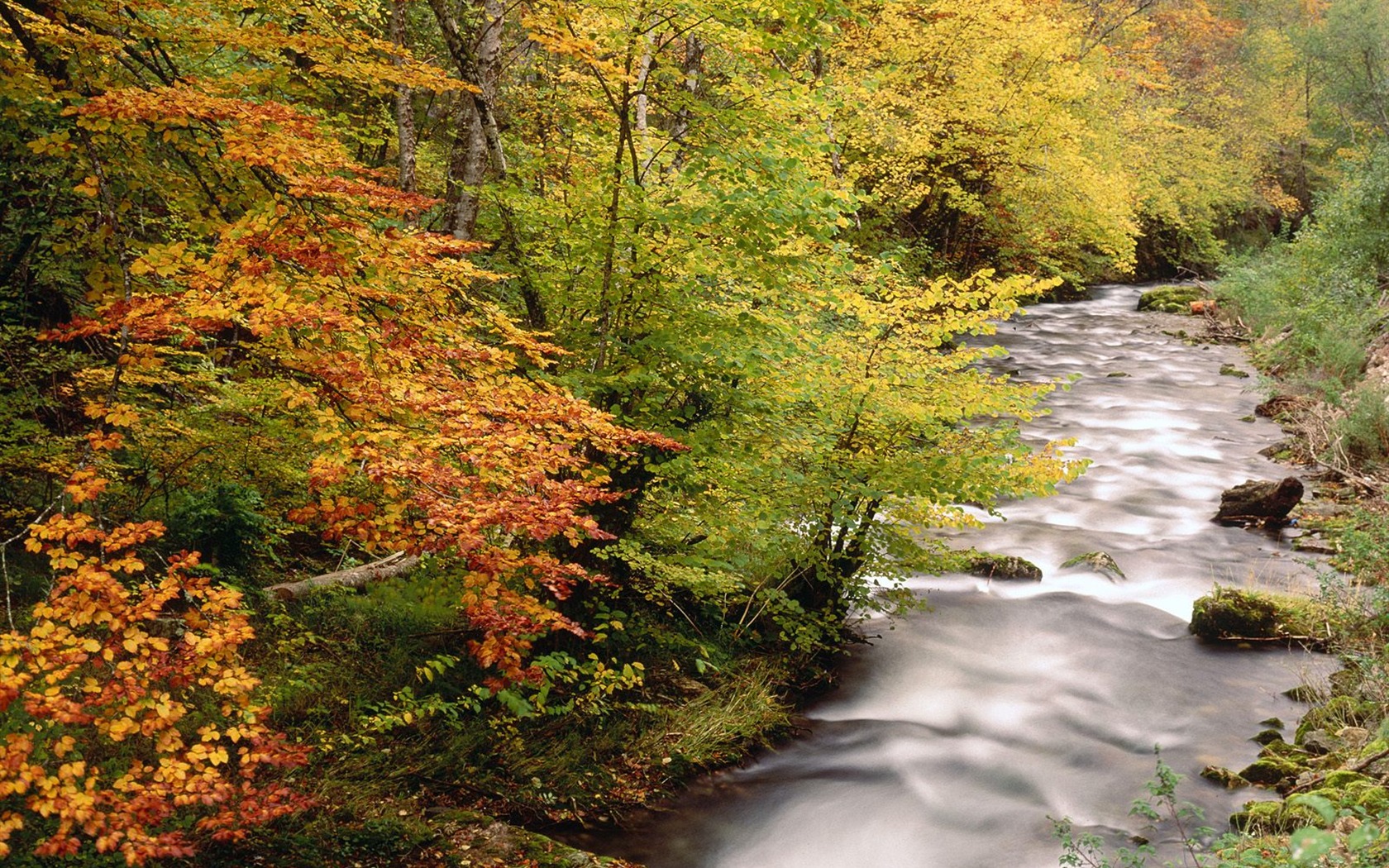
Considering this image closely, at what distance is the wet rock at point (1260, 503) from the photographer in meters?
12.1

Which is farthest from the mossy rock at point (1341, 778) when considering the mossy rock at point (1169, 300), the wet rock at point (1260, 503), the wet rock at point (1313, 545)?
the mossy rock at point (1169, 300)

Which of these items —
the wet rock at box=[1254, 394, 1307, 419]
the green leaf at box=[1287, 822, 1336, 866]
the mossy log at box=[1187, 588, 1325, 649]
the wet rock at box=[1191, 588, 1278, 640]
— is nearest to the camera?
the green leaf at box=[1287, 822, 1336, 866]

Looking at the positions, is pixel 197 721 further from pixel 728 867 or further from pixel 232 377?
pixel 232 377

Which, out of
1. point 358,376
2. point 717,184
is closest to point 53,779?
point 358,376

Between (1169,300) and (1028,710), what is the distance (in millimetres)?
23276

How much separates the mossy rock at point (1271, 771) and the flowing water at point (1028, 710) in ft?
0.56

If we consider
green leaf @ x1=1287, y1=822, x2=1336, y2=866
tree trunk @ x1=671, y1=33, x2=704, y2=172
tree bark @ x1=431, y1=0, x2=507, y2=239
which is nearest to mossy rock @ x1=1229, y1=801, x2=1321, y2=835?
green leaf @ x1=1287, y1=822, x2=1336, y2=866

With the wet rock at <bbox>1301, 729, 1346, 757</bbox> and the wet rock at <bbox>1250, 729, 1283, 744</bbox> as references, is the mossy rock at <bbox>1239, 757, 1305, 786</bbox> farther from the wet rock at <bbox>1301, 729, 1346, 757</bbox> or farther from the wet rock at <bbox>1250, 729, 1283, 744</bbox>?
the wet rock at <bbox>1250, 729, 1283, 744</bbox>

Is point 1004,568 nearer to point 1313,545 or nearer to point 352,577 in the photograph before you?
point 1313,545

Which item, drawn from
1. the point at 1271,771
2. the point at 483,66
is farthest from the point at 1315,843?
the point at 483,66

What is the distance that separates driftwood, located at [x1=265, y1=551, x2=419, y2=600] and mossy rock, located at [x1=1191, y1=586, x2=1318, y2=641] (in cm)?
819

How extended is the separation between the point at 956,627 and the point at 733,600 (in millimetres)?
3104

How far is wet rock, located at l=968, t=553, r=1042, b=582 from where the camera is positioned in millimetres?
11039

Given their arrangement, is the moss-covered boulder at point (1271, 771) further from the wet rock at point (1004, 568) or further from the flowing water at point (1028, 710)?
the wet rock at point (1004, 568)
